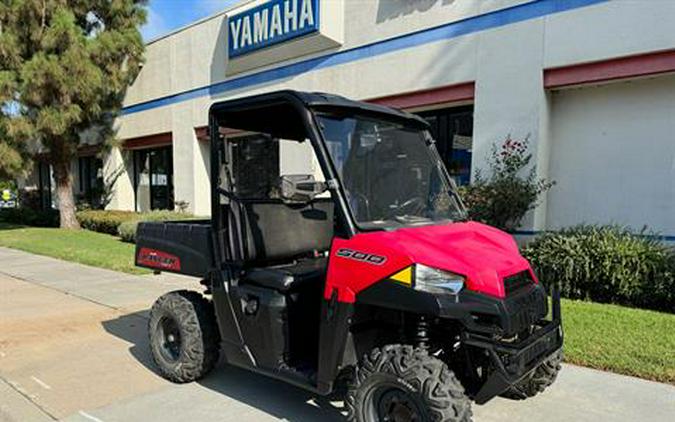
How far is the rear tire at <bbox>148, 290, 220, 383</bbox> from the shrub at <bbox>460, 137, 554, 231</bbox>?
522 cm

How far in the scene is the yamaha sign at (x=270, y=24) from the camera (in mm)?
11367

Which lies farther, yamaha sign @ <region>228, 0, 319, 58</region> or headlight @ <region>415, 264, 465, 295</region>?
yamaha sign @ <region>228, 0, 319, 58</region>

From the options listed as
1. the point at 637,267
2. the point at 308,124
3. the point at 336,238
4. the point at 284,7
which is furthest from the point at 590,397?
the point at 284,7

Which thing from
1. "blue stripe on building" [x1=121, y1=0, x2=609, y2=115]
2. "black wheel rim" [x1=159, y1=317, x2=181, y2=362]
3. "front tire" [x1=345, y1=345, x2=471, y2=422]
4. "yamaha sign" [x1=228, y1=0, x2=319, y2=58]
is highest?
"yamaha sign" [x1=228, y1=0, x2=319, y2=58]

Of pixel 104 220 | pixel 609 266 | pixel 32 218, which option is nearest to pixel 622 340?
pixel 609 266

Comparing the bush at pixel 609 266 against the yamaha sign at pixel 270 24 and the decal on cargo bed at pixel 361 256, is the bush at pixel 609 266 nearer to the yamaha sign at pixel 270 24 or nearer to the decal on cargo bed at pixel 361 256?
the decal on cargo bed at pixel 361 256

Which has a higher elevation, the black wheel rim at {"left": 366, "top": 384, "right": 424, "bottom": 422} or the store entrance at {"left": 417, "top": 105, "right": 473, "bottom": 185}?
the store entrance at {"left": 417, "top": 105, "right": 473, "bottom": 185}

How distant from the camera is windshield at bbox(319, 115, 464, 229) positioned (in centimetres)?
323

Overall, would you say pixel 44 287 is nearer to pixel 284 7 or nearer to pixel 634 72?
pixel 284 7

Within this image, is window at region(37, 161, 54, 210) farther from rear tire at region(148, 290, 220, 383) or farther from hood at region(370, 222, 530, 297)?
hood at region(370, 222, 530, 297)

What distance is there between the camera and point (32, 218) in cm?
2006

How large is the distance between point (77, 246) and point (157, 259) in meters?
9.53

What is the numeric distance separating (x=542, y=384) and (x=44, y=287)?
7453mm

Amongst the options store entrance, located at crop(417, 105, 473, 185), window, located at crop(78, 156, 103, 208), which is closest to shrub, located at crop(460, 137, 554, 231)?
store entrance, located at crop(417, 105, 473, 185)
